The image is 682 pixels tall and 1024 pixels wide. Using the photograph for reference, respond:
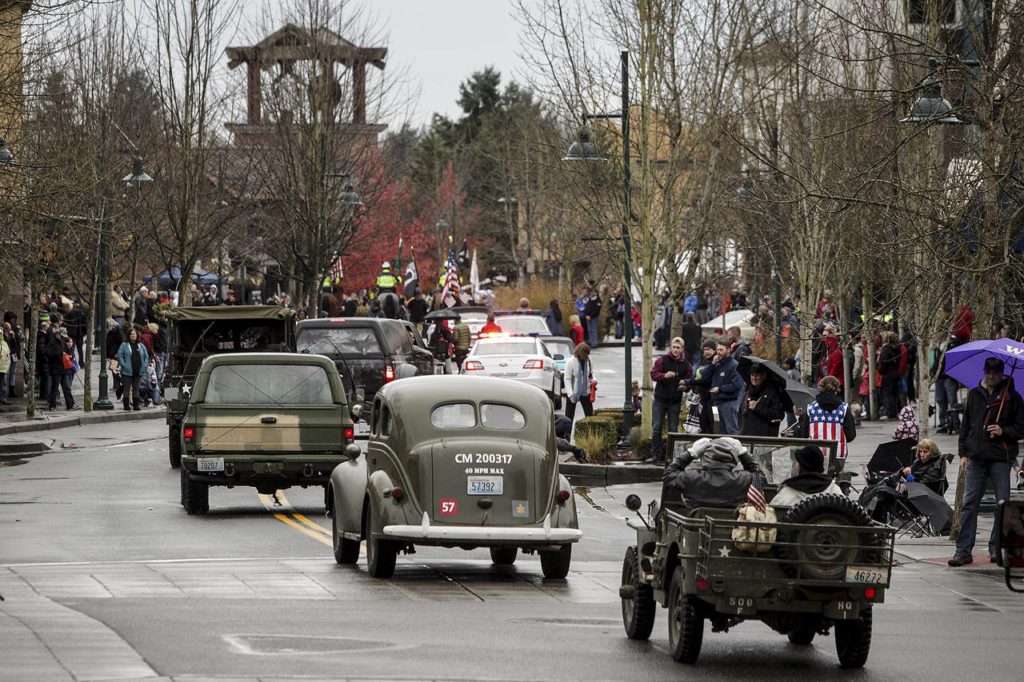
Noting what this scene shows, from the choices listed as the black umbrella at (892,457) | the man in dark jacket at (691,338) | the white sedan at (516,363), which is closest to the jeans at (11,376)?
the white sedan at (516,363)

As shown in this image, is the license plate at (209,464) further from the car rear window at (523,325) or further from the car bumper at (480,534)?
the car rear window at (523,325)

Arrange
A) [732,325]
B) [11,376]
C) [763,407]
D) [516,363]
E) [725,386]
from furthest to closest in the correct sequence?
[732,325]
[11,376]
[516,363]
[725,386]
[763,407]

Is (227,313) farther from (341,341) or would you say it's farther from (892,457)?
(892,457)

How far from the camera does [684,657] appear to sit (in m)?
11.0

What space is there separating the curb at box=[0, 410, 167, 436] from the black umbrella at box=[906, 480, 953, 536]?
1749cm

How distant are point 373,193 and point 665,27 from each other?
2478 centimetres

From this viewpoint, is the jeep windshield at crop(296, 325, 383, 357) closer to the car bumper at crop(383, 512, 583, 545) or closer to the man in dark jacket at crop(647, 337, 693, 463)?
the man in dark jacket at crop(647, 337, 693, 463)

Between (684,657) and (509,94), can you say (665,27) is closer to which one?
(684,657)

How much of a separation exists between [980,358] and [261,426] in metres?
8.55

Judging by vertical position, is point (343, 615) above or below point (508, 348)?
below

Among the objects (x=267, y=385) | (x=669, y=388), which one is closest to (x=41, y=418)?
(x=669, y=388)

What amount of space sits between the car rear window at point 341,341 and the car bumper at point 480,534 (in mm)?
15901

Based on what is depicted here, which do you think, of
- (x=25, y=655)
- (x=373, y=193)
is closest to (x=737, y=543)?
(x=25, y=655)

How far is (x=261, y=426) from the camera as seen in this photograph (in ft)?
67.5
